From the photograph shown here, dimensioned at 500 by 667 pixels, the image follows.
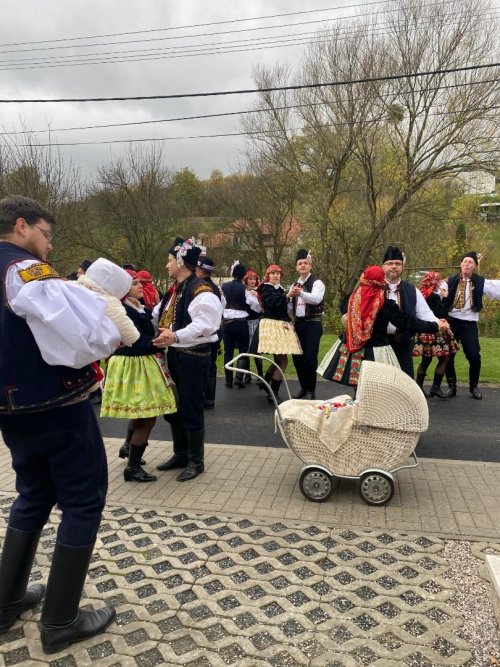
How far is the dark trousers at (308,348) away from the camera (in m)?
6.79

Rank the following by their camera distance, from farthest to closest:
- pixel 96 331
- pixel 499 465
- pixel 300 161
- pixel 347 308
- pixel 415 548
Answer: pixel 300 161
pixel 347 308
pixel 499 465
pixel 415 548
pixel 96 331

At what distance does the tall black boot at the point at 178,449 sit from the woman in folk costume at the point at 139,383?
0.39 m

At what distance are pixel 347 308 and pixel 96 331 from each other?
3218 mm

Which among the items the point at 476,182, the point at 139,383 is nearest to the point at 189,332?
the point at 139,383

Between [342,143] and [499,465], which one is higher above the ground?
[342,143]

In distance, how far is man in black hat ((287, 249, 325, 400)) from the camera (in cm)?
665

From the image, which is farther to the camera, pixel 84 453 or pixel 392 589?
pixel 392 589

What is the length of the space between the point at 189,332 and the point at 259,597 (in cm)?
196

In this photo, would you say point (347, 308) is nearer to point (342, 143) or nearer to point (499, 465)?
point (499, 465)

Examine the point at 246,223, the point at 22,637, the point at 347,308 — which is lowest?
the point at 22,637

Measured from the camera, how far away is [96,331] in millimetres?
2172

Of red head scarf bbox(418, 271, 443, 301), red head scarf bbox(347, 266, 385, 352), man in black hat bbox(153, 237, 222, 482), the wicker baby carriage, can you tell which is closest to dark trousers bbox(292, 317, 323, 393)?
red head scarf bbox(418, 271, 443, 301)

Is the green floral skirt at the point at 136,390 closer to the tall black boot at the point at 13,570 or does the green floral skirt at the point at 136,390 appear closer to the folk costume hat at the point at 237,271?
the tall black boot at the point at 13,570

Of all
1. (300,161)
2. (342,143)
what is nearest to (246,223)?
(300,161)
